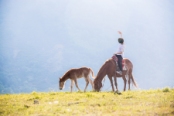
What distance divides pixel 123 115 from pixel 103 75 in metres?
9.04

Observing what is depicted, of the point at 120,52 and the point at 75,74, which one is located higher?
the point at 120,52

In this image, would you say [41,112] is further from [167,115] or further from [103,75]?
[103,75]

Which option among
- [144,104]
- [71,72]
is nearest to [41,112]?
[144,104]

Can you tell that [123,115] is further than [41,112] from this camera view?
No

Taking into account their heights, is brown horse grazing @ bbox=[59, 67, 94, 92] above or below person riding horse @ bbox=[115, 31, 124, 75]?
below

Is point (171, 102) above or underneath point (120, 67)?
underneath

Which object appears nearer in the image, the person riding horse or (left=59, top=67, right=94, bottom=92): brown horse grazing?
the person riding horse

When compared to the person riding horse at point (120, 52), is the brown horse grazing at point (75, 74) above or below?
below

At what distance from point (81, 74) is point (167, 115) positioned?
13.2 meters

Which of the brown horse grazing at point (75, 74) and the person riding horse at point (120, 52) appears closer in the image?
the person riding horse at point (120, 52)

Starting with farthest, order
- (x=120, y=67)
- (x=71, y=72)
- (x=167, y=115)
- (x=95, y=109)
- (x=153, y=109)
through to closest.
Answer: (x=71, y=72) → (x=120, y=67) → (x=95, y=109) → (x=153, y=109) → (x=167, y=115)

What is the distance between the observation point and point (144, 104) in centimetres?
1078

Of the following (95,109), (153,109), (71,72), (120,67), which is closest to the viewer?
(153,109)

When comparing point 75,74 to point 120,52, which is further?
point 75,74
